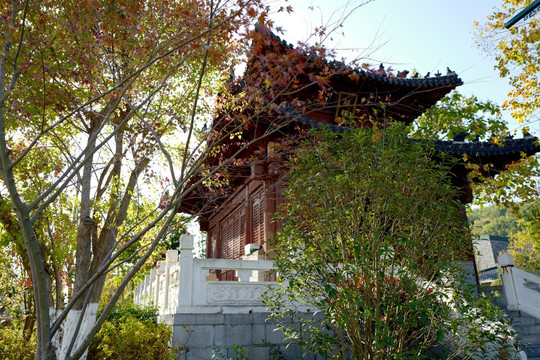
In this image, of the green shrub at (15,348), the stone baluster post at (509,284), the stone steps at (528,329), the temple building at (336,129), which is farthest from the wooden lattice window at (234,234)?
the stone steps at (528,329)

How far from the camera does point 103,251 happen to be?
6.67m

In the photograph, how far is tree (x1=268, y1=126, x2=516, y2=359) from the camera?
3957 mm

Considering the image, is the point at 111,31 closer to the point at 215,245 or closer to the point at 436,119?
the point at 215,245

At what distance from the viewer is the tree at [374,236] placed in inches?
156

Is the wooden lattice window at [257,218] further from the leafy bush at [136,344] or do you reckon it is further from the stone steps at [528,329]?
the stone steps at [528,329]

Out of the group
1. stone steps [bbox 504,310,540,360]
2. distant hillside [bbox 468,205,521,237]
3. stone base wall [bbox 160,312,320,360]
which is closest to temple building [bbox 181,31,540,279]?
stone base wall [bbox 160,312,320,360]

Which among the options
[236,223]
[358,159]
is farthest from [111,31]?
[236,223]

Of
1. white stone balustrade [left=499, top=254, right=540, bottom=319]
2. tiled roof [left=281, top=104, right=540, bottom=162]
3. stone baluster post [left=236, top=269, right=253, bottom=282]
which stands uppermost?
tiled roof [left=281, top=104, right=540, bottom=162]

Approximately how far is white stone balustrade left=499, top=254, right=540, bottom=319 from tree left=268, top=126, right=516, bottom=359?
4.06 m

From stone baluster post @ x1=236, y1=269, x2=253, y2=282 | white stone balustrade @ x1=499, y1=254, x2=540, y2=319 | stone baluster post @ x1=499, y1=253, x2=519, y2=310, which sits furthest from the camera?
stone baluster post @ x1=499, y1=253, x2=519, y2=310

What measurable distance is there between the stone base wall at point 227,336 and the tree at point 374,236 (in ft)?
4.77

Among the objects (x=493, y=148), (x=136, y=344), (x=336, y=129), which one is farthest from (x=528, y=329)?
(x=136, y=344)

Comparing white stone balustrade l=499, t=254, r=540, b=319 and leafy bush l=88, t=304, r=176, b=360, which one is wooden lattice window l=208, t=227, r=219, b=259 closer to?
leafy bush l=88, t=304, r=176, b=360

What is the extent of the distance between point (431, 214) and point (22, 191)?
22.2 feet
